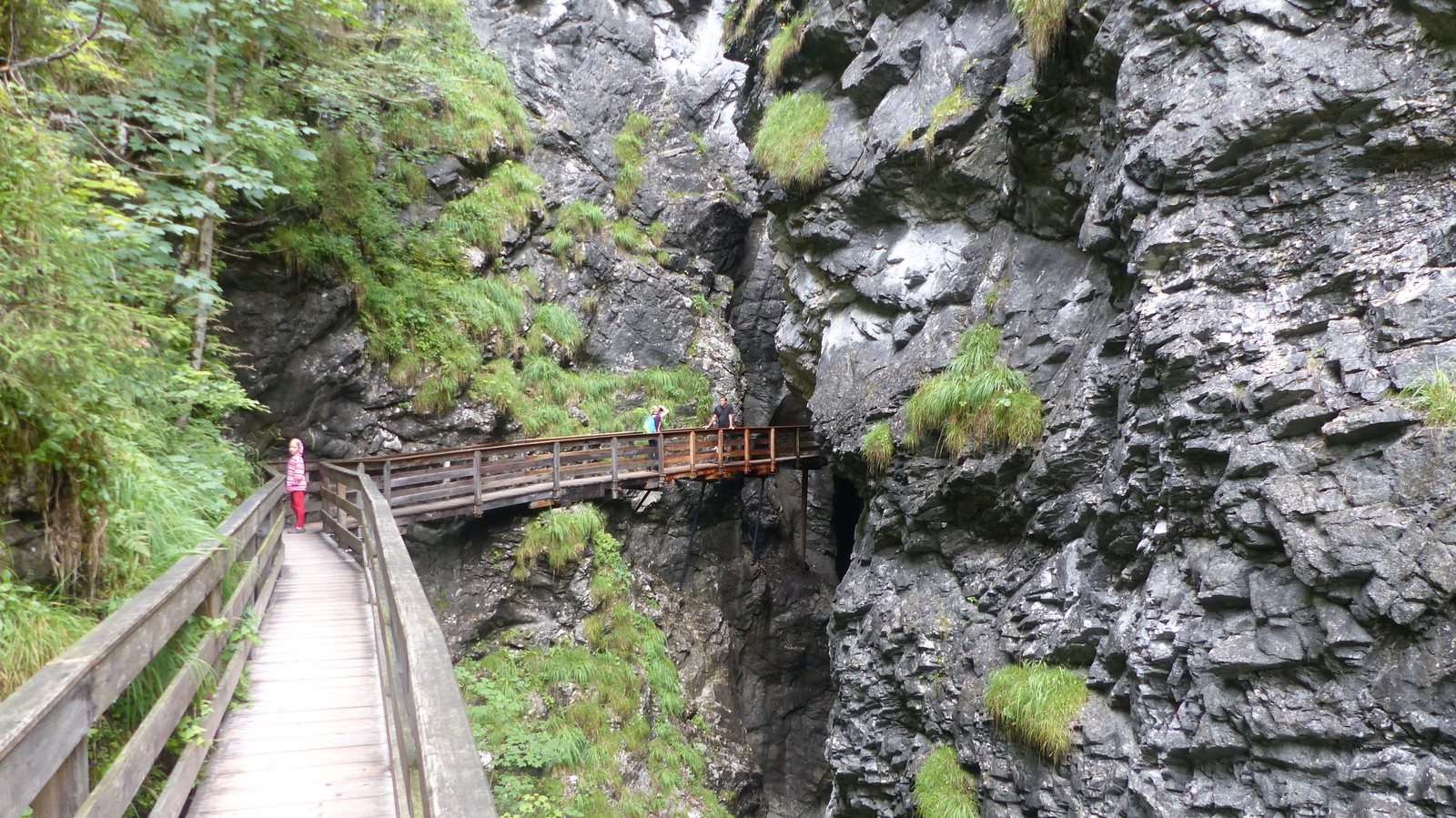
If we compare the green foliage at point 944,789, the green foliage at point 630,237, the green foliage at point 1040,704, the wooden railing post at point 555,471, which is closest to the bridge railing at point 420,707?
the green foliage at point 1040,704

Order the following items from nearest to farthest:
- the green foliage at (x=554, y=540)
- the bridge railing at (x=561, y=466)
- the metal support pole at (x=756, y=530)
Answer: the bridge railing at (x=561, y=466)
the green foliage at (x=554, y=540)
the metal support pole at (x=756, y=530)

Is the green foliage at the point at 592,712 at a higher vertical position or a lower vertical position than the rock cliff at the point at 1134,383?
lower

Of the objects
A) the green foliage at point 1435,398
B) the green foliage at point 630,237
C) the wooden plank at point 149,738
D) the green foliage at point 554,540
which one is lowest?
the green foliage at point 554,540

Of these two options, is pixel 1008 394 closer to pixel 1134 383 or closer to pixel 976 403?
pixel 976 403

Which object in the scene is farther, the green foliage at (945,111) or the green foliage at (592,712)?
the green foliage at (592,712)

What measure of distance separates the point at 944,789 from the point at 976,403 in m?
4.36

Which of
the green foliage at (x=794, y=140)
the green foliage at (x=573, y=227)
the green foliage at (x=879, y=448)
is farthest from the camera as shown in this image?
the green foliage at (x=573, y=227)

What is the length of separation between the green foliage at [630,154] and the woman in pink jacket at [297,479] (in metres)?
11.3

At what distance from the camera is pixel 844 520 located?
61.8ft

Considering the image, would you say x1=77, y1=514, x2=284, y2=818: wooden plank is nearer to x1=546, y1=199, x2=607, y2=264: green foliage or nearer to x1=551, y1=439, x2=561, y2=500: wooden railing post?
x1=551, y1=439, x2=561, y2=500: wooden railing post

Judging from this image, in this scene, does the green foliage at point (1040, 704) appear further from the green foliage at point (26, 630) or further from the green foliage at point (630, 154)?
the green foliage at point (630, 154)

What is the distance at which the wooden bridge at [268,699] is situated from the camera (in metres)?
2.18

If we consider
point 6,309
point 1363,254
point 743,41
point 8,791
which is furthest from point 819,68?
point 8,791

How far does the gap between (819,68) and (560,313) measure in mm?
7679
